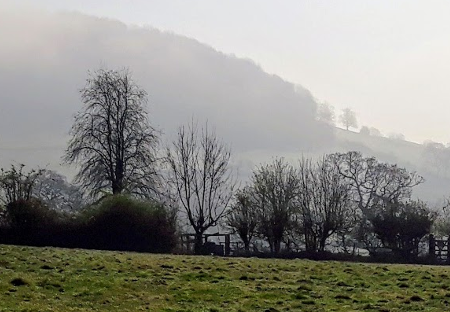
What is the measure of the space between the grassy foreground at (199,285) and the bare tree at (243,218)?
2015cm

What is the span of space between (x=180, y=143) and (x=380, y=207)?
16.5m

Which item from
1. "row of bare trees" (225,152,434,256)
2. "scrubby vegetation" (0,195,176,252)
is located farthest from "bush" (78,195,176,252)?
"row of bare trees" (225,152,434,256)

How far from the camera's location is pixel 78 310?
12.7 m

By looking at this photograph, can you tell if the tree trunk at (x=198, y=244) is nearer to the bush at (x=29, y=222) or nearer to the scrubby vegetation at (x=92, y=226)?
the scrubby vegetation at (x=92, y=226)

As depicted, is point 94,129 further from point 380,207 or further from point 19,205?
point 380,207

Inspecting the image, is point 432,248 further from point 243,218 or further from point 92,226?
point 92,226

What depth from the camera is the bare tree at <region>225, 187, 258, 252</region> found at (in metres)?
43.5

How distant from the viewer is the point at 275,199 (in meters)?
45.2

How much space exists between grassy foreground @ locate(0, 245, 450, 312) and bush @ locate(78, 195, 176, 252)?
11.0 meters

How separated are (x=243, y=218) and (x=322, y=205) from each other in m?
6.56

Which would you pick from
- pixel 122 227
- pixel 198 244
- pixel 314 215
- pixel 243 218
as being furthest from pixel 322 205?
pixel 122 227

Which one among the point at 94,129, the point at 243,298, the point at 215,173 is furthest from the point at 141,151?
the point at 243,298

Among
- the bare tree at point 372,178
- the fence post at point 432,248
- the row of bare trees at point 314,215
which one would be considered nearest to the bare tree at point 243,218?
the row of bare trees at point 314,215

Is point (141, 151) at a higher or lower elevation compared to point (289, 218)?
higher
